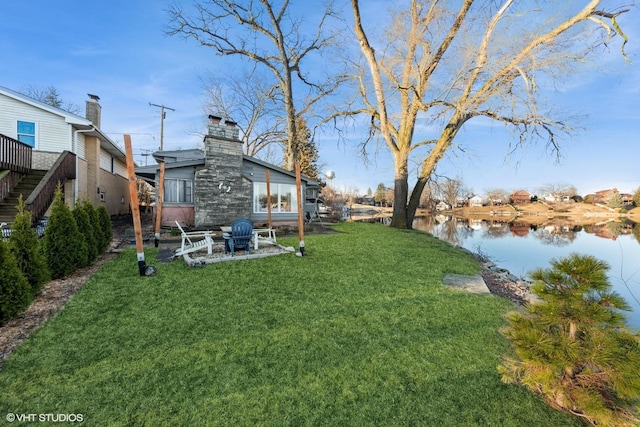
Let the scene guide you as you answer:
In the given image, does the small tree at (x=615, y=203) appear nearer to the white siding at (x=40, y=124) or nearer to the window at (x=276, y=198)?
the window at (x=276, y=198)

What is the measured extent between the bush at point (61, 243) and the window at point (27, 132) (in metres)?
8.40

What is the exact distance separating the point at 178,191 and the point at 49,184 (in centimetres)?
390

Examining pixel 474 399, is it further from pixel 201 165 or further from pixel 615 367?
pixel 201 165

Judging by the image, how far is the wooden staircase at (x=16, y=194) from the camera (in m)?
7.95

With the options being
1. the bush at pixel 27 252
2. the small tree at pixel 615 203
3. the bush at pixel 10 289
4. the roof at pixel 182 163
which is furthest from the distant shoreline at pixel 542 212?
the bush at pixel 10 289

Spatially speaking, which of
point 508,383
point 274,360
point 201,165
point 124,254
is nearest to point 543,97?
point 508,383

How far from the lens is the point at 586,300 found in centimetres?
200

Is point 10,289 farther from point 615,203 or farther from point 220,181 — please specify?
point 615,203

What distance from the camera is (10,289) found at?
3.22 meters

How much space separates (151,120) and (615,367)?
31.2 meters

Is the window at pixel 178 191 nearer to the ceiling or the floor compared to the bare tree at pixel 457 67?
nearer to the floor

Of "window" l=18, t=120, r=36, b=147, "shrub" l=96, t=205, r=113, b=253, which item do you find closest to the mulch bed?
"shrub" l=96, t=205, r=113, b=253

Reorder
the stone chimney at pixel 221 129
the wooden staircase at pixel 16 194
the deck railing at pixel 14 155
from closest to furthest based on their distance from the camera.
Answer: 1. the wooden staircase at pixel 16 194
2. the deck railing at pixel 14 155
3. the stone chimney at pixel 221 129

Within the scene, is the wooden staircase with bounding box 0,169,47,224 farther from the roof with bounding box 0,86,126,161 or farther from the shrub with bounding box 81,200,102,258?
the shrub with bounding box 81,200,102,258
